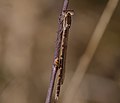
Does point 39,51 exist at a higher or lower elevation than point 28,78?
higher

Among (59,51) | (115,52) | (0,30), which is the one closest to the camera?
(59,51)

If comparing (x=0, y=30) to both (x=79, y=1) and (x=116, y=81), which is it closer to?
(x=79, y=1)

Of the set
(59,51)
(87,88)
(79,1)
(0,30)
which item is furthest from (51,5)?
(59,51)
